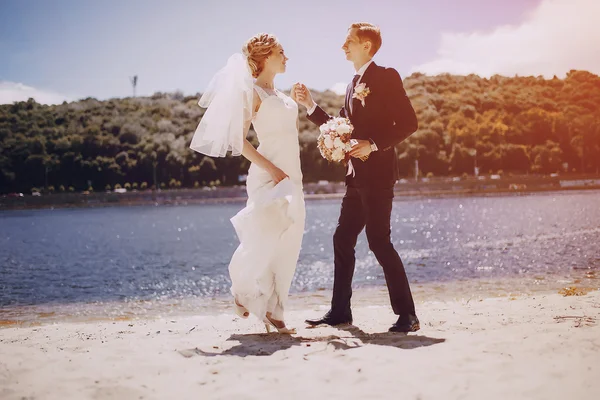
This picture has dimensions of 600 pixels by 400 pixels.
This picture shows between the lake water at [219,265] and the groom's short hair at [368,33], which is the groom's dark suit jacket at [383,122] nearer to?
the groom's short hair at [368,33]

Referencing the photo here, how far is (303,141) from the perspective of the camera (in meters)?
91.0

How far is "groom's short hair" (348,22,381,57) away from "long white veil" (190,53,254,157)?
0.95m

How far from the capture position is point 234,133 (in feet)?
15.6

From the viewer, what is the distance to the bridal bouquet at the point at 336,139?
473cm

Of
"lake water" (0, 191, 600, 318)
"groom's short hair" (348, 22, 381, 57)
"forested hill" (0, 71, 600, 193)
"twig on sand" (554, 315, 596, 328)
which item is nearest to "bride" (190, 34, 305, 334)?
"groom's short hair" (348, 22, 381, 57)

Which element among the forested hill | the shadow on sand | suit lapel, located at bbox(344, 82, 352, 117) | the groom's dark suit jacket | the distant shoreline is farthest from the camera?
the forested hill

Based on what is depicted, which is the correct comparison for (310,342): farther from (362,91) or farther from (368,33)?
(368,33)

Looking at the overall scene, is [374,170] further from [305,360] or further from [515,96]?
[515,96]

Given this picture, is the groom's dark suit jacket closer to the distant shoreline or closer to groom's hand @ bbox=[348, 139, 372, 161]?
groom's hand @ bbox=[348, 139, 372, 161]

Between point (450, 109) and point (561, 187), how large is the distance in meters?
30.6

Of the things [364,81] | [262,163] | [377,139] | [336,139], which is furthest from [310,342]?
[364,81]

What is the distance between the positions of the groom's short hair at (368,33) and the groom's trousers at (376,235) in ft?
3.92

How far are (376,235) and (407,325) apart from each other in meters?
0.77

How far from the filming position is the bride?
4785 millimetres
